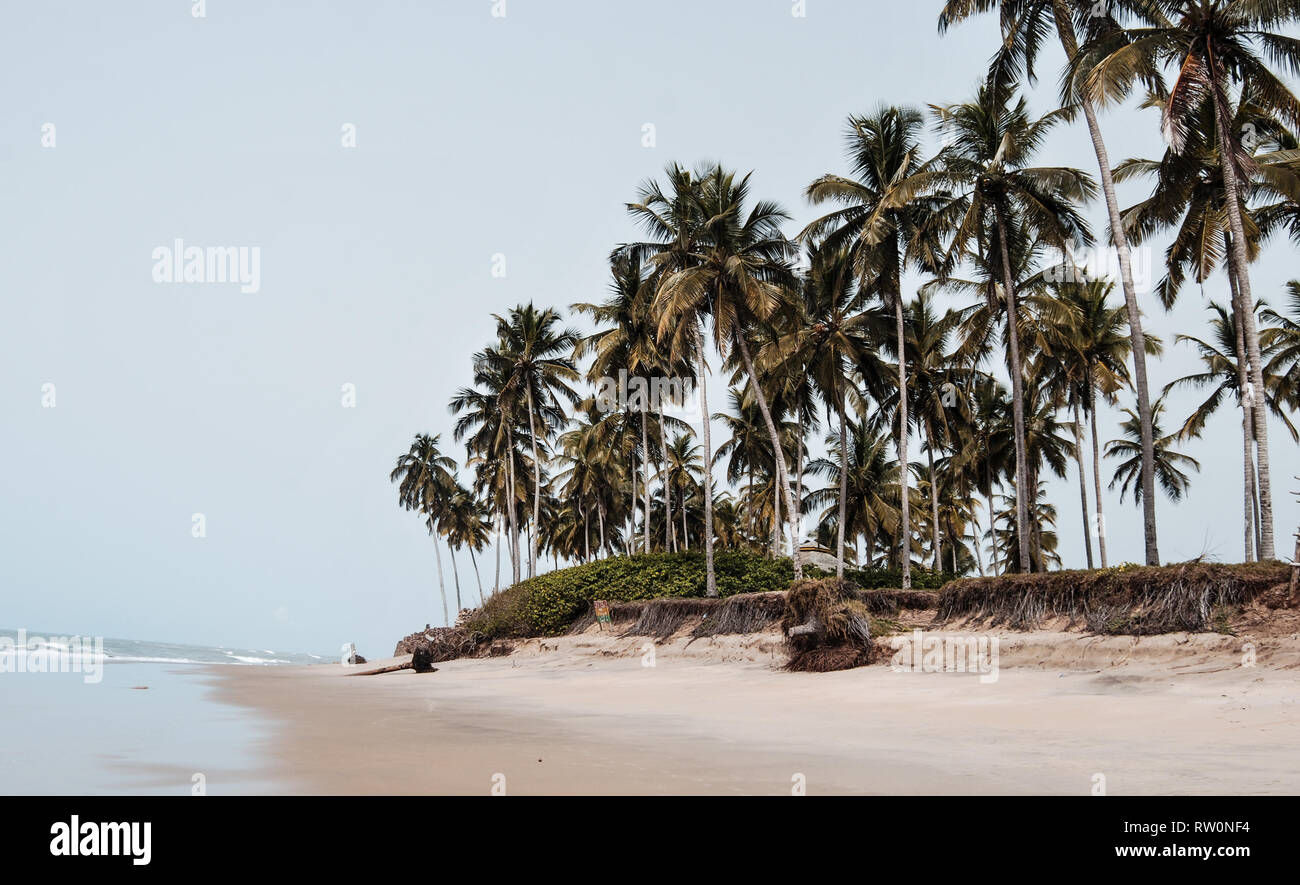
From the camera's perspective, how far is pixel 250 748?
30.5ft

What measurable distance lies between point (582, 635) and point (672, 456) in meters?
25.5

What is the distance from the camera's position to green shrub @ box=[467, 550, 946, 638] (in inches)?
1136

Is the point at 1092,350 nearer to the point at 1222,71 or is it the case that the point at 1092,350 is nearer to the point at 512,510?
the point at 1222,71

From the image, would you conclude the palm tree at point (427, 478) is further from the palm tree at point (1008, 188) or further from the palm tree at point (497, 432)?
the palm tree at point (1008, 188)

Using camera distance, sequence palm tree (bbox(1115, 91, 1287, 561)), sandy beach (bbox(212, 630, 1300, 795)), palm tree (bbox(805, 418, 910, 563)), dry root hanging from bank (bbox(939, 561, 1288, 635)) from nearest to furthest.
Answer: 1. sandy beach (bbox(212, 630, 1300, 795))
2. dry root hanging from bank (bbox(939, 561, 1288, 635))
3. palm tree (bbox(1115, 91, 1287, 561))
4. palm tree (bbox(805, 418, 910, 563))

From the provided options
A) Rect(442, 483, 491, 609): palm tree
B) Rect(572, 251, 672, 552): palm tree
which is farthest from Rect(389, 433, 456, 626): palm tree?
Rect(572, 251, 672, 552): palm tree

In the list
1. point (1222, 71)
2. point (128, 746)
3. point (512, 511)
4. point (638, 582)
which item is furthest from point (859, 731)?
point (512, 511)

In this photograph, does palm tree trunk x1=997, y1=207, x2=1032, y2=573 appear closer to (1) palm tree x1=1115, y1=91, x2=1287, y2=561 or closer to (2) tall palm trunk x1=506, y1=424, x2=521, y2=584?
(1) palm tree x1=1115, y1=91, x2=1287, y2=561

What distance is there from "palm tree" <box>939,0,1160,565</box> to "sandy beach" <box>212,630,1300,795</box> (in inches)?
226

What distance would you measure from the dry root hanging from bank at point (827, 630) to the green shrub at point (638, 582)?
1030cm

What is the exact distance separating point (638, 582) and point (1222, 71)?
20069mm

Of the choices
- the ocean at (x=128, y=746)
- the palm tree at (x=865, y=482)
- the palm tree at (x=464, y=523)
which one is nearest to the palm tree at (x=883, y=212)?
the palm tree at (x=865, y=482)

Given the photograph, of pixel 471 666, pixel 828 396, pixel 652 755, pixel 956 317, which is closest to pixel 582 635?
pixel 471 666
